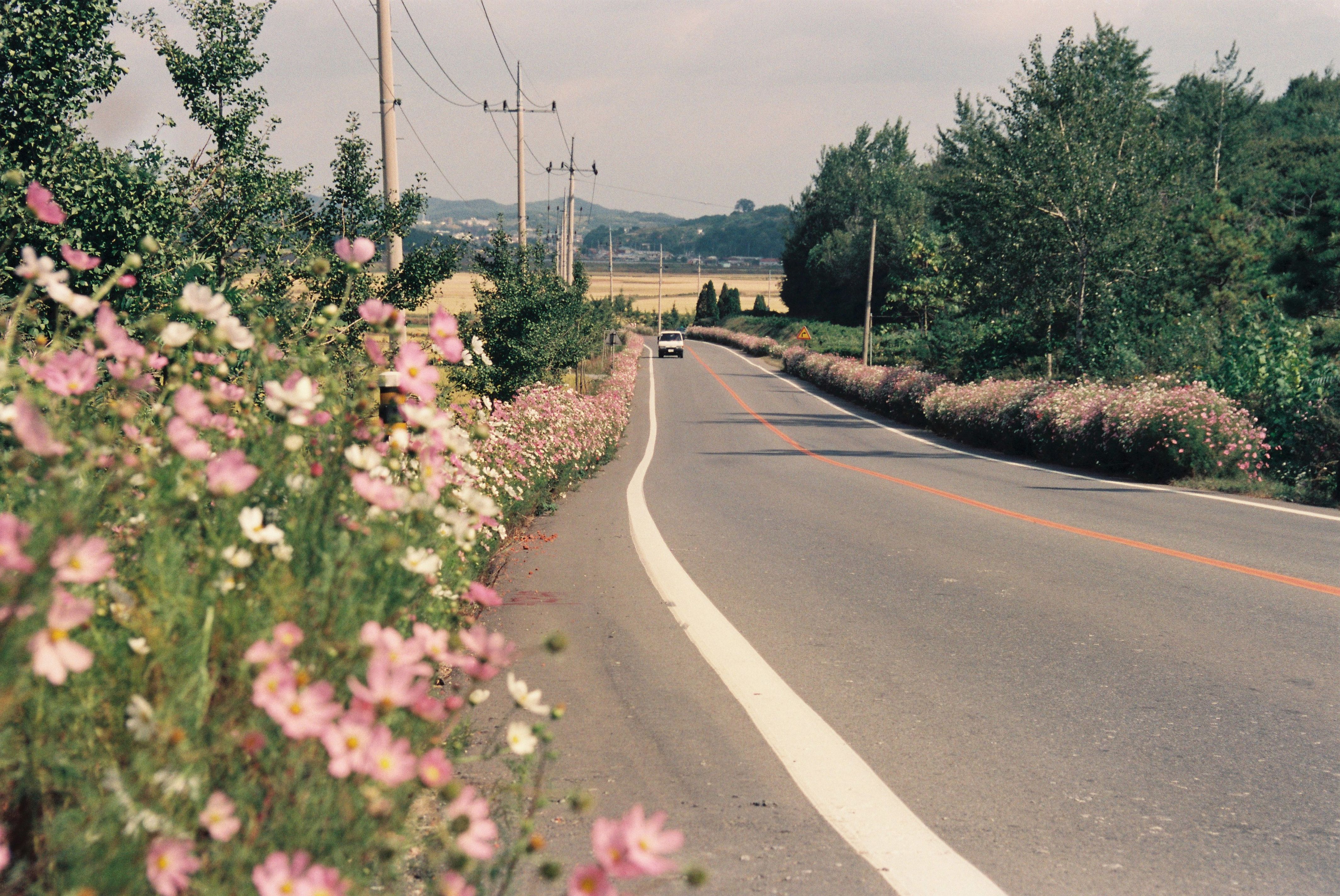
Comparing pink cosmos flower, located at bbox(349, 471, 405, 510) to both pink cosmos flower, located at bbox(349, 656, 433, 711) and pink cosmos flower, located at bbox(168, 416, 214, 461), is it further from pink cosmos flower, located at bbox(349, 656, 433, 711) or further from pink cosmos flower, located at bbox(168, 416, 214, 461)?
pink cosmos flower, located at bbox(349, 656, 433, 711)

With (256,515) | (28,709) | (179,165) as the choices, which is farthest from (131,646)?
(179,165)

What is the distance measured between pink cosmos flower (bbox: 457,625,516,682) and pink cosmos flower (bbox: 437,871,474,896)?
14.2 inches

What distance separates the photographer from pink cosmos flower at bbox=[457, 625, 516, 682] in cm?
205

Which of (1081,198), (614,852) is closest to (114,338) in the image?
(614,852)

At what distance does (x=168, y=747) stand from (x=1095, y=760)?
342 centimetres

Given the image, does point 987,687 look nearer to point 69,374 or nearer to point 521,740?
point 521,740

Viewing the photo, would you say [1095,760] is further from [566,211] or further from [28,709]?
[566,211]

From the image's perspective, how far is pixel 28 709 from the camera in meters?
2.02

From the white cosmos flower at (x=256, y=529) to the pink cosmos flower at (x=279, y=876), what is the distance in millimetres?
750

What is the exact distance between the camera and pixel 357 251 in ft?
9.62

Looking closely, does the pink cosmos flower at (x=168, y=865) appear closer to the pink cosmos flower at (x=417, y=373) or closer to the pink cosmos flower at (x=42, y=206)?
the pink cosmos flower at (x=417, y=373)

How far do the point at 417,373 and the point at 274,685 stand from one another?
104cm

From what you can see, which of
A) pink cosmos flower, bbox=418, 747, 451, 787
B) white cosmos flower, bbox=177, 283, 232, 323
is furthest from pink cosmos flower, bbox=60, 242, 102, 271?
pink cosmos flower, bbox=418, 747, 451, 787

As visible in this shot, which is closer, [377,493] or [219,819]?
[219,819]
